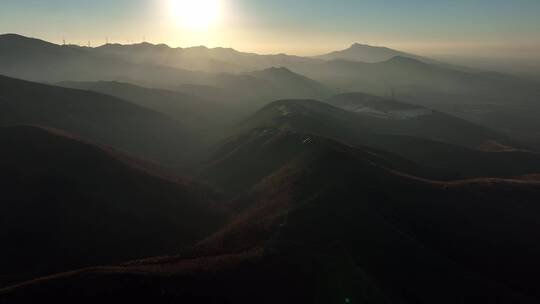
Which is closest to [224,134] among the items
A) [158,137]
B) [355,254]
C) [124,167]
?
[158,137]

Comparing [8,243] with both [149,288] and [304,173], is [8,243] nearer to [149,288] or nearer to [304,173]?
[149,288]

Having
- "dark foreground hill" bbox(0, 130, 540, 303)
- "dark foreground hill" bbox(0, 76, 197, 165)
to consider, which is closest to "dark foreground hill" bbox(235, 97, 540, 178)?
"dark foreground hill" bbox(0, 76, 197, 165)


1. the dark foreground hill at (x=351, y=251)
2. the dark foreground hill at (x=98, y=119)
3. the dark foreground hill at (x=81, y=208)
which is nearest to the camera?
→ the dark foreground hill at (x=351, y=251)

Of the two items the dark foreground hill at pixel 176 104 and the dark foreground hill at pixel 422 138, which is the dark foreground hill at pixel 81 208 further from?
the dark foreground hill at pixel 176 104

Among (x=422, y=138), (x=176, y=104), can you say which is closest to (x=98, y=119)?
(x=176, y=104)

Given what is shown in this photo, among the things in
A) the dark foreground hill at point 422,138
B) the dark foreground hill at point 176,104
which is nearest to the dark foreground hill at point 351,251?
the dark foreground hill at point 422,138

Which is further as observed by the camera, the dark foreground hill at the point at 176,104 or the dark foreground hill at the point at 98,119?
the dark foreground hill at the point at 176,104

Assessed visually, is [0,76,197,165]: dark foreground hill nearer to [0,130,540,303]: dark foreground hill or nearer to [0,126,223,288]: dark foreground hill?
[0,126,223,288]: dark foreground hill
